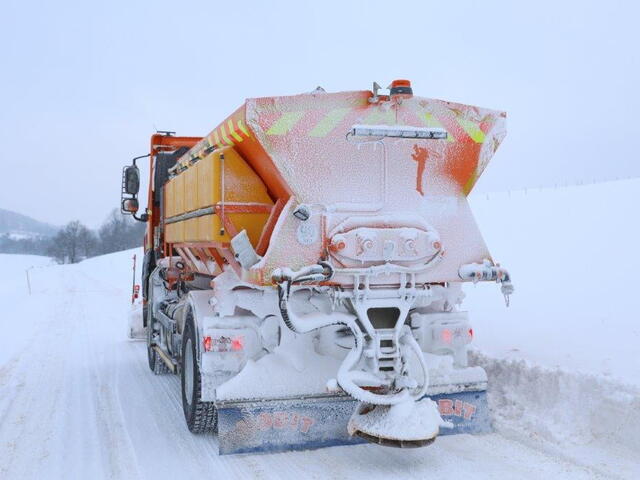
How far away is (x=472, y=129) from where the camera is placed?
16.1 feet

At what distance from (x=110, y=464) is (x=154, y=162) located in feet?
16.1

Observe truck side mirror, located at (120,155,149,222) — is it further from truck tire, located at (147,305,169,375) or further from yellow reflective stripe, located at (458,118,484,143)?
yellow reflective stripe, located at (458,118,484,143)

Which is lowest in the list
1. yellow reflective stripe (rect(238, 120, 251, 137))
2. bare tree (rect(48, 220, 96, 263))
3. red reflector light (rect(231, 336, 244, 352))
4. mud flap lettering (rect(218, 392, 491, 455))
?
mud flap lettering (rect(218, 392, 491, 455))

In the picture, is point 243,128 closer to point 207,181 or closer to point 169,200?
point 207,181

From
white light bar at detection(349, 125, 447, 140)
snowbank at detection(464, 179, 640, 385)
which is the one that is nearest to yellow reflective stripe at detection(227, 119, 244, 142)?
white light bar at detection(349, 125, 447, 140)

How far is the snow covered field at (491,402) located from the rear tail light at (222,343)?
2.58 ft

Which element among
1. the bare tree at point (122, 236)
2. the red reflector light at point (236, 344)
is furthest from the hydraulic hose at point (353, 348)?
the bare tree at point (122, 236)

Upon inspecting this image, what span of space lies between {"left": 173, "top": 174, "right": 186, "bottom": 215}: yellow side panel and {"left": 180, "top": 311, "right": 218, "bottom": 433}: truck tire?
4.10 feet

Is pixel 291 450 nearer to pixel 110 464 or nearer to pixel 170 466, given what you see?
pixel 170 466

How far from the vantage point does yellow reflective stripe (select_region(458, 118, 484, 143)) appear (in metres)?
4.89

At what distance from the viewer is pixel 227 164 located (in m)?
4.82

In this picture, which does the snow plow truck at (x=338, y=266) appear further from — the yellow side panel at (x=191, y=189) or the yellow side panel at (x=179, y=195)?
the yellow side panel at (x=179, y=195)

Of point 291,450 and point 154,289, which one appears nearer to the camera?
point 291,450

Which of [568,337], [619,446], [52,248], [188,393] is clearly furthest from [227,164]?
[52,248]
